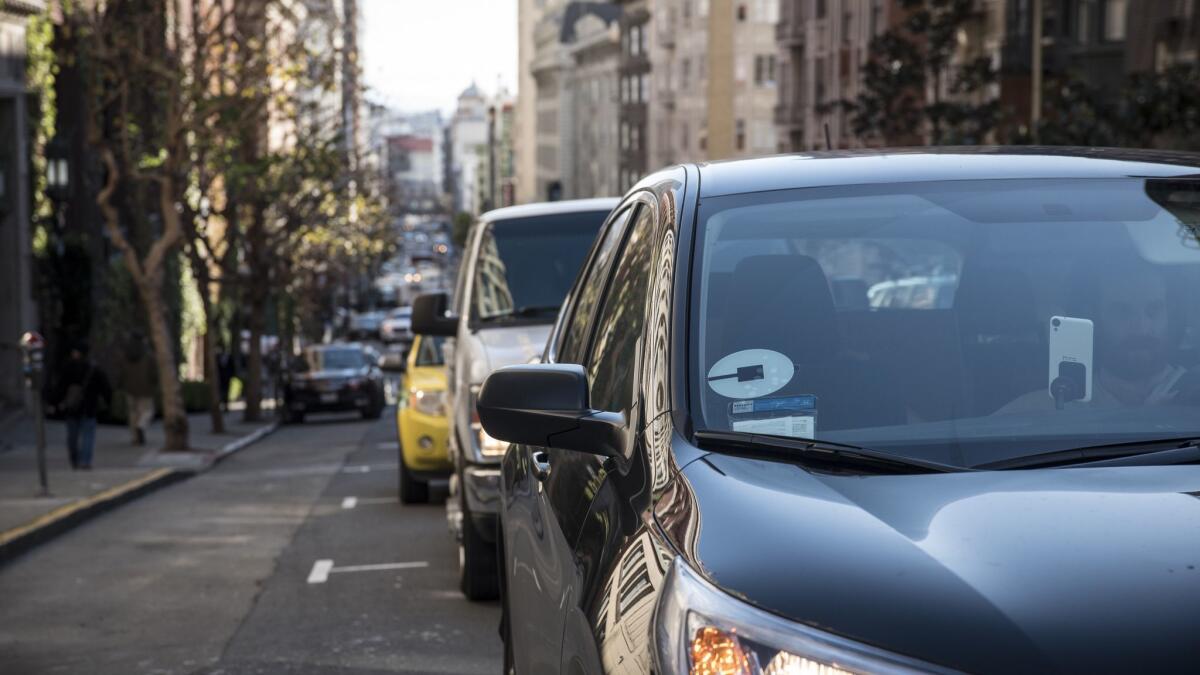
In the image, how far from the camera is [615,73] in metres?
115

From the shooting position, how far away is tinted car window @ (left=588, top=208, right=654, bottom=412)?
4.01 meters

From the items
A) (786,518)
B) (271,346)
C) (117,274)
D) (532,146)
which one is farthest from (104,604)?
(532,146)

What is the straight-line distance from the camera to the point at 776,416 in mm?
3570

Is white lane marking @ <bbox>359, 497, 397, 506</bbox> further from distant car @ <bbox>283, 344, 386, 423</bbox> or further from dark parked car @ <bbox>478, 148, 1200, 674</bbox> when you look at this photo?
distant car @ <bbox>283, 344, 386, 423</bbox>

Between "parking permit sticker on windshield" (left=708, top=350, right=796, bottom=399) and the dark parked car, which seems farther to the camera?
"parking permit sticker on windshield" (left=708, top=350, right=796, bottom=399)

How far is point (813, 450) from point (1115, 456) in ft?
1.72

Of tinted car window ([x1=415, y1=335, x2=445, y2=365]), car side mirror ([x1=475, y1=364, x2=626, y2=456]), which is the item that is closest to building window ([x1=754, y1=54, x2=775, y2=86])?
tinted car window ([x1=415, y1=335, x2=445, y2=365])

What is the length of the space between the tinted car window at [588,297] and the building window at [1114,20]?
36099 mm

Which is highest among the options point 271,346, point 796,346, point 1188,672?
point 796,346

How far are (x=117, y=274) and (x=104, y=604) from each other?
29913mm

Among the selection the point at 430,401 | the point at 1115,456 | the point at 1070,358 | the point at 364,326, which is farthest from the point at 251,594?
the point at 364,326

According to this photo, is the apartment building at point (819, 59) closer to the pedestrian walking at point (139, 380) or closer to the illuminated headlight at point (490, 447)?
the pedestrian walking at point (139, 380)

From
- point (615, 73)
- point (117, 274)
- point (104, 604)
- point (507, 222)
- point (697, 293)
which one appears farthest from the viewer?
point (615, 73)

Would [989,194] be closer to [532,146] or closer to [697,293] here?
[697,293]
